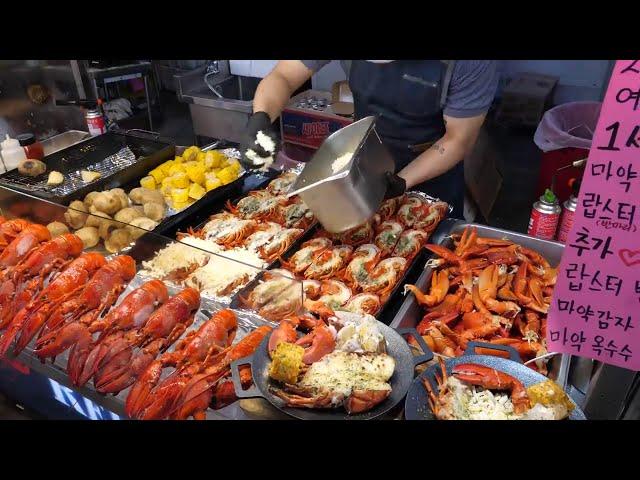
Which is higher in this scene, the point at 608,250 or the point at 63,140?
the point at 608,250

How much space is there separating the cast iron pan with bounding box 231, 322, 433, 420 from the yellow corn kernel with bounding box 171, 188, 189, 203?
2096 mm

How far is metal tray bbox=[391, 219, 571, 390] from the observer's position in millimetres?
2361

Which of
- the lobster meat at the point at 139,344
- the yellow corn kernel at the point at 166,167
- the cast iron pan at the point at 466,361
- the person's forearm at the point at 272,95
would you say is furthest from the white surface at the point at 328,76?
the cast iron pan at the point at 466,361

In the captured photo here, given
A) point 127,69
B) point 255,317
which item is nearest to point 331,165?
point 255,317

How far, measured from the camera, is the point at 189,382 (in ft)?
5.78

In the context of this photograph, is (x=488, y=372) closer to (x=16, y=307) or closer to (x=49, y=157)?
(x=16, y=307)

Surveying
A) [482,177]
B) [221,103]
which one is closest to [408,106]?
[482,177]

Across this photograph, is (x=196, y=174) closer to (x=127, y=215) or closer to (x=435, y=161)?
(x=127, y=215)

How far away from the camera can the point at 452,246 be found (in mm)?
3000

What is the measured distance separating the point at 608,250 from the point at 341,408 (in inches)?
36.0

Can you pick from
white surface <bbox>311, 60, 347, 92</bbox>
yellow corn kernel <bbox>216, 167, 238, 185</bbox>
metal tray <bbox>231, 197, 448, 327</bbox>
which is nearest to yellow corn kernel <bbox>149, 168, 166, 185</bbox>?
yellow corn kernel <bbox>216, 167, 238, 185</bbox>

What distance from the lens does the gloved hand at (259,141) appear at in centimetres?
349

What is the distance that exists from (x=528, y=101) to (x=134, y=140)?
6057 millimetres
